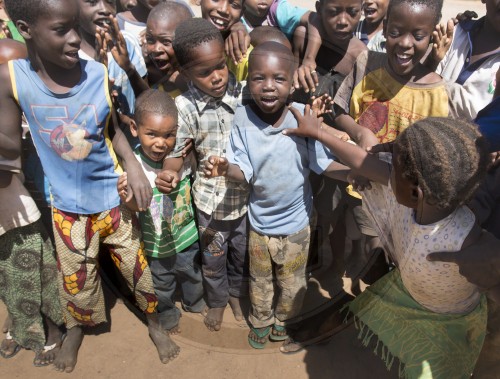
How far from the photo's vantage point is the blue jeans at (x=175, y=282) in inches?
89.5

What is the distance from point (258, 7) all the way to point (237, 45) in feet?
2.09

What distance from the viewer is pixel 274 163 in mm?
1876

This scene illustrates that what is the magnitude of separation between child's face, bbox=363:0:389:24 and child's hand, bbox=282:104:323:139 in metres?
1.20

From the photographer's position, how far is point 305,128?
5.79 ft

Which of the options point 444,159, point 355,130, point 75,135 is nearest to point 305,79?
point 355,130

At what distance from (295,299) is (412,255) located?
86 cm

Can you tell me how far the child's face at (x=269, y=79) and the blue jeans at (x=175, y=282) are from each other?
887 millimetres

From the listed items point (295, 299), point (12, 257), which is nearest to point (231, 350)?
point (295, 299)

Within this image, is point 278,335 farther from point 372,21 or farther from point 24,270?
point 372,21

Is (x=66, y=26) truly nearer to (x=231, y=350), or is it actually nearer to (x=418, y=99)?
(x=418, y=99)

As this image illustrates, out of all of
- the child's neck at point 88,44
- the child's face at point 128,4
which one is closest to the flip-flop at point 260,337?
the child's neck at point 88,44

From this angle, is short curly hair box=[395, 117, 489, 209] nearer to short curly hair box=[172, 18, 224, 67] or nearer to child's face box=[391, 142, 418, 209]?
child's face box=[391, 142, 418, 209]

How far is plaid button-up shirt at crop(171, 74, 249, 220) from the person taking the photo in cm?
192

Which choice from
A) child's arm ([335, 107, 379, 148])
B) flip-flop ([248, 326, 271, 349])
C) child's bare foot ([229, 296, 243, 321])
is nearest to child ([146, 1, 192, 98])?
child's arm ([335, 107, 379, 148])
